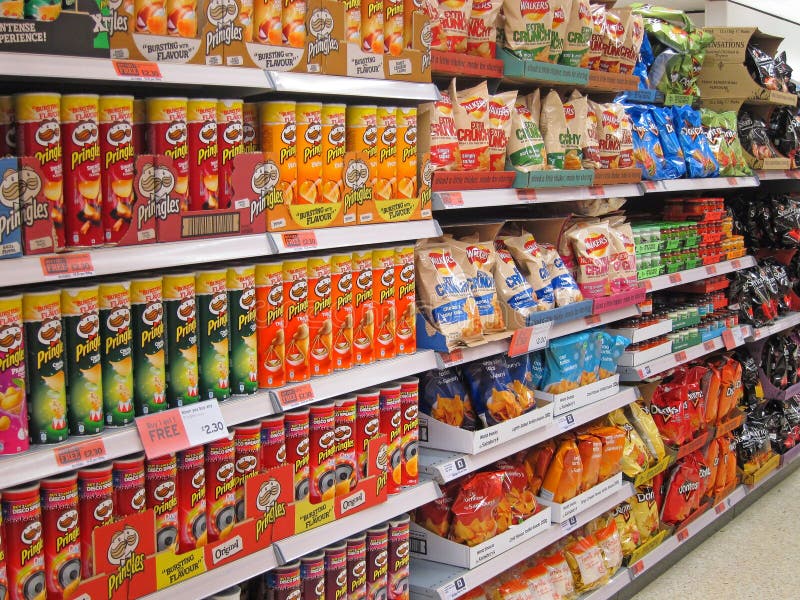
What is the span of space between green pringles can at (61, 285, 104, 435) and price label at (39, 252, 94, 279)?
7 cm

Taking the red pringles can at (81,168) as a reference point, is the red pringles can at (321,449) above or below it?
below

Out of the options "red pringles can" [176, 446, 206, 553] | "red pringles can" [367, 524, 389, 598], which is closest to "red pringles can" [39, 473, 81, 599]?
"red pringles can" [176, 446, 206, 553]

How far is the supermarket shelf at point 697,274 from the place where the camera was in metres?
3.74

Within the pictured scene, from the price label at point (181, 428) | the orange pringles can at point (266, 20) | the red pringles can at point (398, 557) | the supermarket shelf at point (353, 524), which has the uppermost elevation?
the orange pringles can at point (266, 20)

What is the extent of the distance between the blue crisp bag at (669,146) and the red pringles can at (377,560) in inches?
88.2

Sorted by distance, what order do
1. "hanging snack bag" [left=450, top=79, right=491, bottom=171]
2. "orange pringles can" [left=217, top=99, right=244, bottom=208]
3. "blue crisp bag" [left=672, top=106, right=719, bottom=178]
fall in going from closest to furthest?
"orange pringles can" [left=217, top=99, right=244, bottom=208], "hanging snack bag" [left=450, top=79, right=491, bottom=171], "blue crisp bag" [left=672, top=106, right=719, bottom=178]

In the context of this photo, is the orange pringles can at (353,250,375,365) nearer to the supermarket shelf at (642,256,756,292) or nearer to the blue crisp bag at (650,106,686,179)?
the supermarket shelf at (642,256,756,292)

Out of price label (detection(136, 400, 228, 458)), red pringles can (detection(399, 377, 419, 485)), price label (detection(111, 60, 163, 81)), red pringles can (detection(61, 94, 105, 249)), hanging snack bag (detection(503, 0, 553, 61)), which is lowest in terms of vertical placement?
red pringles can (detection(399, 377, 419, 485))

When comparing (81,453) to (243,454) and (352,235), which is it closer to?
(243,454)

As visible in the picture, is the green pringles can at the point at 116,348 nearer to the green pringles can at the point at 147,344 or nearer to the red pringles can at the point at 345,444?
the green pringles can at the point at 147,344

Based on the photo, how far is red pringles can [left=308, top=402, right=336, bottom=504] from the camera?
2.18m

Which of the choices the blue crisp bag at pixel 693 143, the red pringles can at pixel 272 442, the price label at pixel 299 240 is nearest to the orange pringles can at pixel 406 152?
the price label at pixel 299 240

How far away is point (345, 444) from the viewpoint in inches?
88.8

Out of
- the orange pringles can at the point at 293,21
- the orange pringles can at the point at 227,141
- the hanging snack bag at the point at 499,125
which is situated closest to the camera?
the orange pringles can at the point at 227,141
